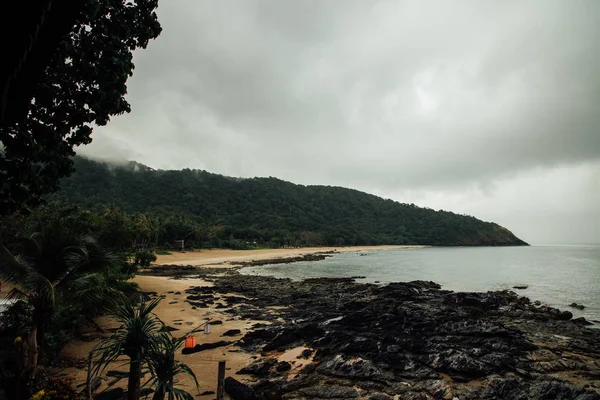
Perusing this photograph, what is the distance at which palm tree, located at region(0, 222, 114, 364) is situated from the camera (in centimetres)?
872

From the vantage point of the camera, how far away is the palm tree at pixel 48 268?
8719 millimetres

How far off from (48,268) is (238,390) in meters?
7.50

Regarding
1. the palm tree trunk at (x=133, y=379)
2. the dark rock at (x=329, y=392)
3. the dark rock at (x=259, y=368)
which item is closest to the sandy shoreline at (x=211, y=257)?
the dark rock at (x=259, y=368)

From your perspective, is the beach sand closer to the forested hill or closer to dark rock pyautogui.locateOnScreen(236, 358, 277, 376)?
dark rock pyautogui.locateOnScreen(236, 358, 277, 376)

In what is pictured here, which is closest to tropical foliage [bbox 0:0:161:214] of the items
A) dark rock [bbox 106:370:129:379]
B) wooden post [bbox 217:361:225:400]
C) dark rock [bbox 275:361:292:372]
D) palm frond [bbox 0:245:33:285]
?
palm frond [bbox 0:245:33:285]

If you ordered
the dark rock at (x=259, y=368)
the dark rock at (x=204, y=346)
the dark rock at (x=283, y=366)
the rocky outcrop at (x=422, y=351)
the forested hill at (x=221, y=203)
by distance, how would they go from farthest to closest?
the forested hill at (x=221, y=203)
the dark rock at (x=204, y=346)
the dark rock at (x=283, y=366)
the dark rock at (x=259, y=368)
the rocky outcrop at (x=422, y=351)

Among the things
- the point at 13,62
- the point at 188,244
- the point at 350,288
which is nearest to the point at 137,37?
the point at 13,62

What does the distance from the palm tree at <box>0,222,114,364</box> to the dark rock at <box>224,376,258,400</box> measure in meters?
5.83

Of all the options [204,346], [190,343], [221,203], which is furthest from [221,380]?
[221,203]

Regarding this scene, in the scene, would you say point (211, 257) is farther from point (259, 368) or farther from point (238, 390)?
point (238, 390)

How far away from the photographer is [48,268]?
9.43m

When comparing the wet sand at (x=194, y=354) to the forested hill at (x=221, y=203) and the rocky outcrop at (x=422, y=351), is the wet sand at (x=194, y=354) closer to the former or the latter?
the rocky outcrop at (x=422, y=351)

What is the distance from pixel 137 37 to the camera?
8.30m

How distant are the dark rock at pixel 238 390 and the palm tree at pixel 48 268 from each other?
5828 mm
